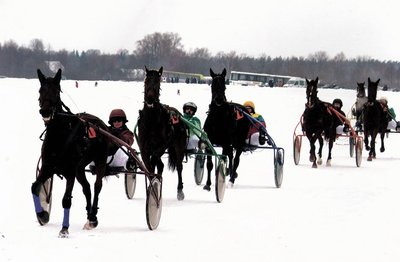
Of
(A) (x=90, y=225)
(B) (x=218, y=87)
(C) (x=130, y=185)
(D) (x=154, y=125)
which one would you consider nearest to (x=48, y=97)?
(A) (x=90, y=225)

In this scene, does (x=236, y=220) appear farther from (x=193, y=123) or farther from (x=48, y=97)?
(x=193, y=123)

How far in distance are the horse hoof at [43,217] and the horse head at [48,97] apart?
1269 millimetres

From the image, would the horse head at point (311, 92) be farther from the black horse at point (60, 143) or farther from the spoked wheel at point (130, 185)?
the black horse at point (60, 143)

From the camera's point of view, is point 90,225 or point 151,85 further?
point 151,85

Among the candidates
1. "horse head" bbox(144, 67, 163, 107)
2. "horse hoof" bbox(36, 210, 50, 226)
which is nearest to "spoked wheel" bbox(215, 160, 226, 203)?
"horse head" bbox(144, 67, 163, 107)

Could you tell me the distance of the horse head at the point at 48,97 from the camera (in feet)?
28.0

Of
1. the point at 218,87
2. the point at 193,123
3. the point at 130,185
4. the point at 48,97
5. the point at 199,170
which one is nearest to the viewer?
the point at 48,97

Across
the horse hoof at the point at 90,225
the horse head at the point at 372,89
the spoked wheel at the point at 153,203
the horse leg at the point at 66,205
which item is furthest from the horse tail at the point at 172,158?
the horse head at the point at 372,89

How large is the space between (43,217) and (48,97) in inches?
64.5

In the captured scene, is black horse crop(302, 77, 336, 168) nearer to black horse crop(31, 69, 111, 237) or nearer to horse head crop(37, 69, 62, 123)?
black horse crop(31, 69, 111, 237)

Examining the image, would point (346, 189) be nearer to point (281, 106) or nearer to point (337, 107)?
point (337, 107)

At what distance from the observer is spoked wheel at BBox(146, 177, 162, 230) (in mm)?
9602

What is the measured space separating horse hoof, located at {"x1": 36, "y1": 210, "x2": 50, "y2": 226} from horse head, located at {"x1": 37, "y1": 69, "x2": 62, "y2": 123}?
4.16 ft

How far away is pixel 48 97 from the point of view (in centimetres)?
858
